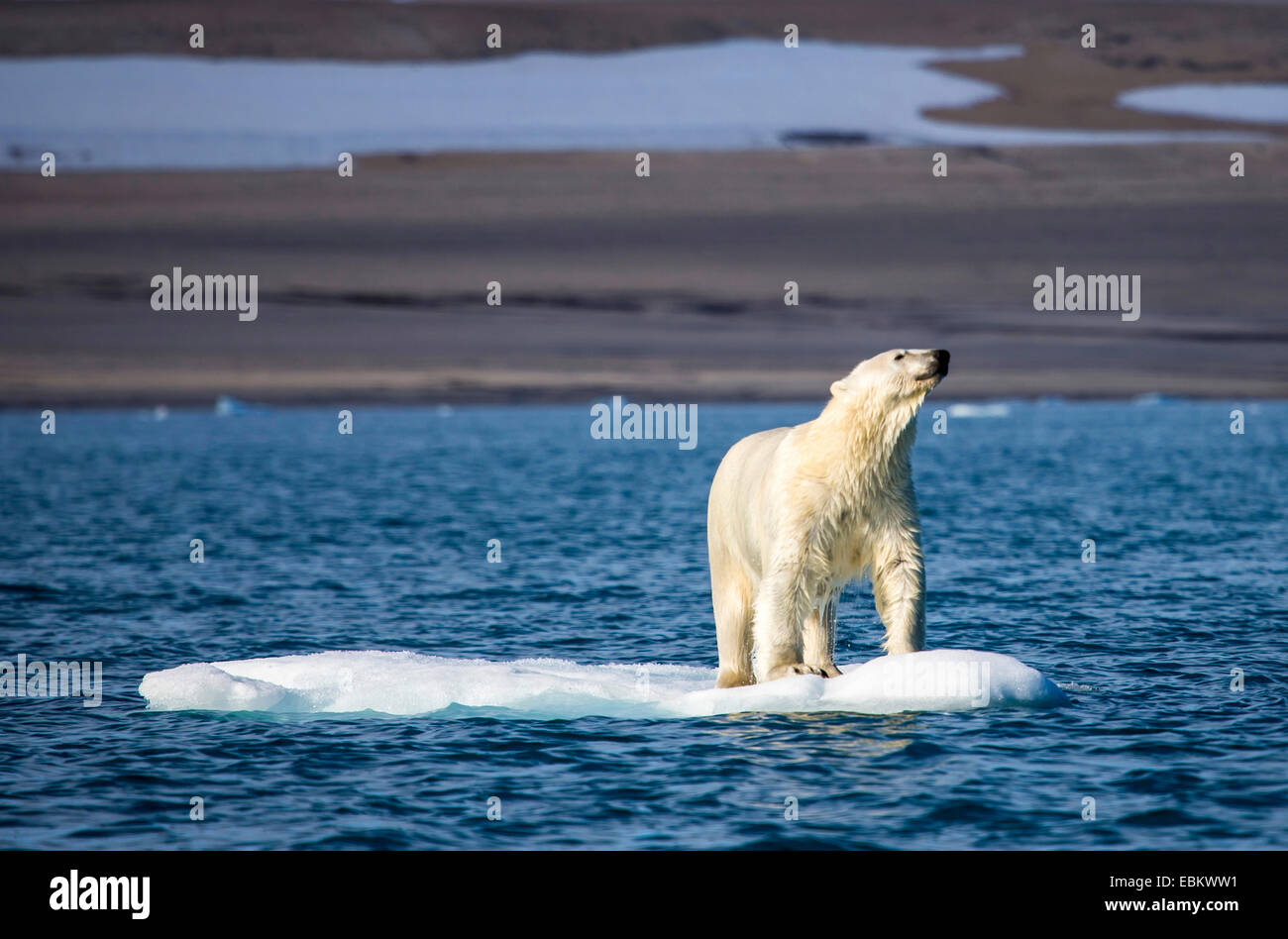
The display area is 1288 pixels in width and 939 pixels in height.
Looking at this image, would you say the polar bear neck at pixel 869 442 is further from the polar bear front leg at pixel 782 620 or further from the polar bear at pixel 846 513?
the polar bear front leg at pixel 782 620

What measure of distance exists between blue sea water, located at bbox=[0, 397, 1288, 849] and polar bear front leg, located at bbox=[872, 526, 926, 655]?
0.87 meters

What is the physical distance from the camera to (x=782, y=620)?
48.7 feet

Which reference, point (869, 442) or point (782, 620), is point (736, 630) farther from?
point (869, 442)

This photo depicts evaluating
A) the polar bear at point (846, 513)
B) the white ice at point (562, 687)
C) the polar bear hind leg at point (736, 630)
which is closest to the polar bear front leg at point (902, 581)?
the polar bear at point (846, 513)

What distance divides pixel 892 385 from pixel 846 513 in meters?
1.35

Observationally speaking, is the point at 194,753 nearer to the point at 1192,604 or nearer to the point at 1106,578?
the point at 1192,604

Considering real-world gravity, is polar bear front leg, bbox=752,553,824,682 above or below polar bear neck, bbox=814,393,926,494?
below

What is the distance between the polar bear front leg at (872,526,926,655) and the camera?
14789mm

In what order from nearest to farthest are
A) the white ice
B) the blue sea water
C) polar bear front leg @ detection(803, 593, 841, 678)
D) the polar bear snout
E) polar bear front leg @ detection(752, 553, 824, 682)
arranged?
the blue sea water < the polar bear snout < the white ice < polar bear front leg @ detection(752, 553, 824, 682) < polar bear front leg @ detection(803, 593, 841, 678)

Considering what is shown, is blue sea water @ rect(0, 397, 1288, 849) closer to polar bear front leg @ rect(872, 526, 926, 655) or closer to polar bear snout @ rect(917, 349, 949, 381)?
polar bear front leg @ rect(872, 526, 926, 655)

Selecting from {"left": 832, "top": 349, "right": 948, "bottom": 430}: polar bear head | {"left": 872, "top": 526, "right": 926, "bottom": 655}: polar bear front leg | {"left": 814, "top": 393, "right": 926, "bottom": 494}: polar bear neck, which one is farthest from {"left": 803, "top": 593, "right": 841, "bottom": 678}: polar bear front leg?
{"left": 832, "top": 349, "right": 948, "bottom": 430}: polar bear head
